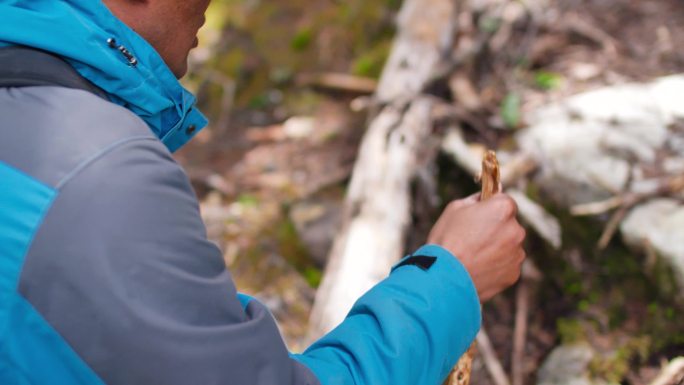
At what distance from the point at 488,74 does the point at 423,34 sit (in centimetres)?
73

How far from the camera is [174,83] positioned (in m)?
1.72

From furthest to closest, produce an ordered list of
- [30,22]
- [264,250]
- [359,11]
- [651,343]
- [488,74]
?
[359,11] → [488,74] → [264,250] → [651,343] → [30,22]

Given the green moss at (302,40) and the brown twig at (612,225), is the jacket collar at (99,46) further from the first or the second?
the green moss at (302,40)

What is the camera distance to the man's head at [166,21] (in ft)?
5.16

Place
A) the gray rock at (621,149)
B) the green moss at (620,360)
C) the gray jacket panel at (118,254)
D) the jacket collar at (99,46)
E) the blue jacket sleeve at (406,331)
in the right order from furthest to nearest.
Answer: the gray rock at (621,149) → the green moss at (620,360) → the blue jacket sleeve at (406,331) → the jacket collar at (99,46) → the gray jacket panel at (118,254)

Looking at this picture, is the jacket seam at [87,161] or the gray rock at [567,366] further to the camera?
the gray rock at [567,366]

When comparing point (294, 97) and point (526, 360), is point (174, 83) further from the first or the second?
point (294, 97)

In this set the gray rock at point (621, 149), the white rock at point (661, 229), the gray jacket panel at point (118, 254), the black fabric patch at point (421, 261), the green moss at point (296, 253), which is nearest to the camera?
the gray jacket panel at point (118, 254)

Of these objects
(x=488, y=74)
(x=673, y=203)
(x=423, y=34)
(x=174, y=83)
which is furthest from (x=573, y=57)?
(x=174, y=83)

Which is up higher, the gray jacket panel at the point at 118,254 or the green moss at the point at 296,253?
the gray jacket panel at the point at 118,254

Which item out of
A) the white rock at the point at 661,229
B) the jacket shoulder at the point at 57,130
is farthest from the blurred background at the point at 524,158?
the jacket shoulder at the point at 57,130

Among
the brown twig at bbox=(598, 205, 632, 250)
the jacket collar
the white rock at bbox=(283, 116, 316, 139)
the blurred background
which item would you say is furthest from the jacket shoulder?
the white rock at bbox=(283, 116, 316, 139)

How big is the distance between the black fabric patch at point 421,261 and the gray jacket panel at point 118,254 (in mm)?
581

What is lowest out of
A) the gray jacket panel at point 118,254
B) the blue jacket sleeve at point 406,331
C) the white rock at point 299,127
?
the white rock at point 299,127
